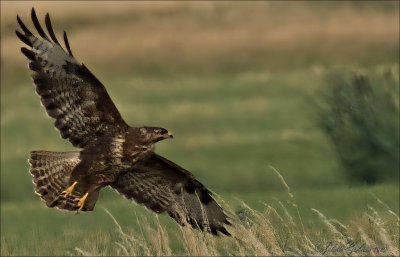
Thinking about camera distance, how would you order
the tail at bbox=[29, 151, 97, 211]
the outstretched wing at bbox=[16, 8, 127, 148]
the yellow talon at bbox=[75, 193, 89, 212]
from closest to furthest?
the outstretched wing at bbox=[16, 8, 127, 148], the yellow talon at bbox=[75, 193, 89, 212], the tail at bbox=[29, 151, 97, 211]

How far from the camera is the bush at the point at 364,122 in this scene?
18094 mm

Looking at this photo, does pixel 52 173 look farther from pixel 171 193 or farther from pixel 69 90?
pixel 171 193

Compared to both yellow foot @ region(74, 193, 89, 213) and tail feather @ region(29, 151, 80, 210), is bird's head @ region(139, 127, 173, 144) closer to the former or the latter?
yellow foot @ region(74, 193, 89, 213)

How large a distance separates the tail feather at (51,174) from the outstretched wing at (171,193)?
69 cm

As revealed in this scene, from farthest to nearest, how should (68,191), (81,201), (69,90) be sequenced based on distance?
(68,191)
(81,201)
(69,90)

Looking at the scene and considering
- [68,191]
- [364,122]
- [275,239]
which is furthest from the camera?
[364,122]

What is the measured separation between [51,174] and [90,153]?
1041 mm

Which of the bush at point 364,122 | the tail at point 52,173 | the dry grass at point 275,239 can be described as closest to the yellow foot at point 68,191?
Answer: the tail at point 52,173

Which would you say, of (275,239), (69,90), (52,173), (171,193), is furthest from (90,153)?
(275,239)

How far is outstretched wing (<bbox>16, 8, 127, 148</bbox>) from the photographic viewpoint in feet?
34.3

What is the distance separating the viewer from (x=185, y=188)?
11477 millimetres

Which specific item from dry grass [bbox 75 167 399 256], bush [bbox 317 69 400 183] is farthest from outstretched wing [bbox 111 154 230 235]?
bush [bbox 317 69 400 183]

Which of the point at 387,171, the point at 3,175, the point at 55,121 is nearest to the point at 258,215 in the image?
the point at 55,121

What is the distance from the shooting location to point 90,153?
10664 millimetres
